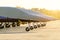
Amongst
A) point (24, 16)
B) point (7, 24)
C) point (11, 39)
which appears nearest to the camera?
point (11, 39)

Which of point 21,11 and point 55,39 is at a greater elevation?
point 21,11

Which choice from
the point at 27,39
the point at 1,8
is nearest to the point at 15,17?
the point at 1,8

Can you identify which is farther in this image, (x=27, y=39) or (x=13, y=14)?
(x=13, y=14)

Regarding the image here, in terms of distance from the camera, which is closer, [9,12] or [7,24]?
[9,12]

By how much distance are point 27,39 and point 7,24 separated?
12827 millimetres

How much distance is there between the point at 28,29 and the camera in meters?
27.3

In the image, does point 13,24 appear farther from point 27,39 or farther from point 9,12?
point 27,39

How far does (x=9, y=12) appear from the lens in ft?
90.3

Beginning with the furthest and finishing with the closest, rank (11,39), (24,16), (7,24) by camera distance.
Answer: (7,24) < (24,16) < (11,39)

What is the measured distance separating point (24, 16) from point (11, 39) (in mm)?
7539

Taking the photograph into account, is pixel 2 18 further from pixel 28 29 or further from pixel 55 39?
pixel 55 39

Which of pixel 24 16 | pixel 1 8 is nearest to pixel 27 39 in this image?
pixel 24 16

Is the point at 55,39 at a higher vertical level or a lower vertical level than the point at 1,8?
lower

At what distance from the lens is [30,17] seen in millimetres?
26875
